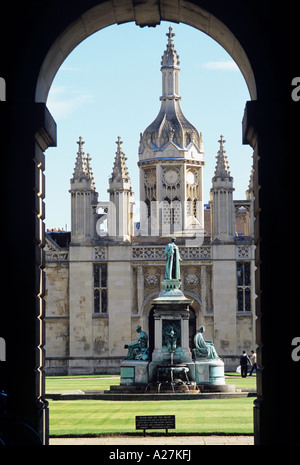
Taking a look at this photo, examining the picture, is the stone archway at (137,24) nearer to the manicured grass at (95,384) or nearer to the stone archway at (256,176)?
the stone archway at (256,176)

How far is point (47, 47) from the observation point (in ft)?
39.0

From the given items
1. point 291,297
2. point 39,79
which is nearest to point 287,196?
point 291,297

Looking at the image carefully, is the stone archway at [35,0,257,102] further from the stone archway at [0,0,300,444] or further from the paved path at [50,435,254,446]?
the paved path at [50,435,254,446]

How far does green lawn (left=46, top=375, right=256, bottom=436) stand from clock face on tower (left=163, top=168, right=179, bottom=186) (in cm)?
3301

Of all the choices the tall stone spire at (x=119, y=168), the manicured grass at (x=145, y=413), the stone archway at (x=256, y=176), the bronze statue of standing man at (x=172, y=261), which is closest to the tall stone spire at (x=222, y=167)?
the tall stone spire at (x=119, y=168)

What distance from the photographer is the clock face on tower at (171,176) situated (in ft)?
203

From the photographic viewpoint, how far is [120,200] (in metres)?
Answer: 57.7

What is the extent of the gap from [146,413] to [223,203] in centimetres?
3499

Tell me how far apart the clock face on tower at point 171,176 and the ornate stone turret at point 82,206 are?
611cm

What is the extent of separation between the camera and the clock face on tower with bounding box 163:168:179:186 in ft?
203

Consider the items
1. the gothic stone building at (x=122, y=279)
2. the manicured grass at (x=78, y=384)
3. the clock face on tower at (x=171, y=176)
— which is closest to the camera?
the manicured grass at (x=78, y=384)

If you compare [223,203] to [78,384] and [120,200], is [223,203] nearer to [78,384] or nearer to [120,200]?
[120,200]

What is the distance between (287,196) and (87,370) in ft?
147

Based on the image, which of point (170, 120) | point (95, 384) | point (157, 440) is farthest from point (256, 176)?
point (170, 120)
